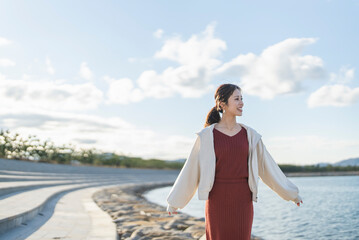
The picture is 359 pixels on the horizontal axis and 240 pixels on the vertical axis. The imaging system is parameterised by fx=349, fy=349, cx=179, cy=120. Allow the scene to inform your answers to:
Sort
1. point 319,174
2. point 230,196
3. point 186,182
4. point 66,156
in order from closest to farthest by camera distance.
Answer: point 230,196, point 186,182, point 66,156, point 319,174

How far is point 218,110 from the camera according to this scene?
280 cm

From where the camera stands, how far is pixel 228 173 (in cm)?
260

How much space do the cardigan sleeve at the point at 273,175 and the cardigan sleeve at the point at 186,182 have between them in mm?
501

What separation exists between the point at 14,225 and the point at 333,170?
217ft

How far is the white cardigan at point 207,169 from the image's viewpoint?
8.60 ft

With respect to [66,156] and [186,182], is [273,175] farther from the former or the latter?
[66,156]

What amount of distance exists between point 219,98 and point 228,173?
0.59 metres

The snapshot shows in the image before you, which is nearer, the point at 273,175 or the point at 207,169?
the point at 207,169

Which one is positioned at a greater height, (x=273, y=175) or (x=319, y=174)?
(x=273, y=175)

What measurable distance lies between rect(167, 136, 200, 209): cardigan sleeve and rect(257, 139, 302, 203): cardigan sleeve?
501 millimetres

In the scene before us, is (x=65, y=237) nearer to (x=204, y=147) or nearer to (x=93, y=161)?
(x=204, y=147)

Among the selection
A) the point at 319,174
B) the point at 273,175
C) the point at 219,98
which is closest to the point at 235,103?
the point at 219,98

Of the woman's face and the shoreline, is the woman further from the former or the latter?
the shoreline

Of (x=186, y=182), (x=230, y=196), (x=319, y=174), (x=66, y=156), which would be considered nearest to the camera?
(x=230, y=196)
